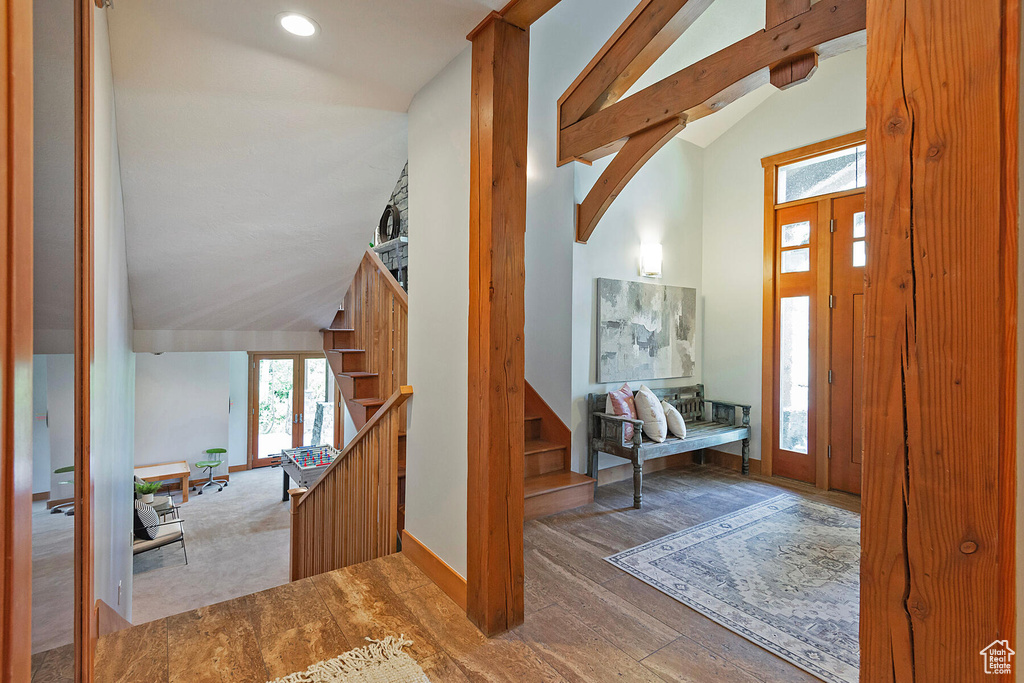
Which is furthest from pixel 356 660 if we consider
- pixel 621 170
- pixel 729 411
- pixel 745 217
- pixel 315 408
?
pixel 315 408

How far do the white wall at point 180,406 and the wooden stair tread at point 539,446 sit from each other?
23.7 feet

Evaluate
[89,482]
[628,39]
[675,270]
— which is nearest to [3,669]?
[89,482]

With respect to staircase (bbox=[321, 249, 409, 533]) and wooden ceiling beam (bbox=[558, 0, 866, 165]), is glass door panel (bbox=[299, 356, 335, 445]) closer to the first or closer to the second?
staircase (bbox=[321, 249, 409, 533])

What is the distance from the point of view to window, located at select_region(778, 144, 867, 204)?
158 inches

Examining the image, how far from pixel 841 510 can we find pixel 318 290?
4.43 metres

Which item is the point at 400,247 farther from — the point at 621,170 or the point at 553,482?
the point at 553,482

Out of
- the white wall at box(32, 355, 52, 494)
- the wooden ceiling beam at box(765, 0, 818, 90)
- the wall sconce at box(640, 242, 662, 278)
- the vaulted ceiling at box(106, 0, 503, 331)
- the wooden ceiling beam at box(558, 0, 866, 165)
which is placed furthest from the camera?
the wall sconce at box(640, 242, 662, 278)

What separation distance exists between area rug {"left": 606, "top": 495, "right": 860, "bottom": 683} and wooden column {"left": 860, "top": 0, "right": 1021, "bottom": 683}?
50.9 inches

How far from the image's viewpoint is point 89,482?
1.33 meters

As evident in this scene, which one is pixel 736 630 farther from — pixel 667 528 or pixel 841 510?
pixel 841 510

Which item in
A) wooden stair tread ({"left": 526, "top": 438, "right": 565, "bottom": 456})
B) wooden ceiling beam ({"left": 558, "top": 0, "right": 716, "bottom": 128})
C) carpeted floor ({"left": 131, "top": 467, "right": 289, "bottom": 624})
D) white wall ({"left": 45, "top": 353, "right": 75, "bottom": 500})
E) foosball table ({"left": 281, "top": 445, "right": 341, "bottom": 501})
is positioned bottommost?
carpeted floor ({"left": 131, "top": 467, "right": 289, "bottom": 624})

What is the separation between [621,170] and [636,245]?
4.15 feet

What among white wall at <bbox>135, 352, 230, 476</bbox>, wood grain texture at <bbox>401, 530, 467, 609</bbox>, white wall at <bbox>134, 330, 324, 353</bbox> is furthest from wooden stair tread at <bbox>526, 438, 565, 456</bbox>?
white wall at <bbox>135, 352, 230, 476</bbox>

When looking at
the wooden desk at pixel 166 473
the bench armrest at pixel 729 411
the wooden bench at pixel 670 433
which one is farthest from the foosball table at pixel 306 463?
the bench armrest at pixel 729 411
